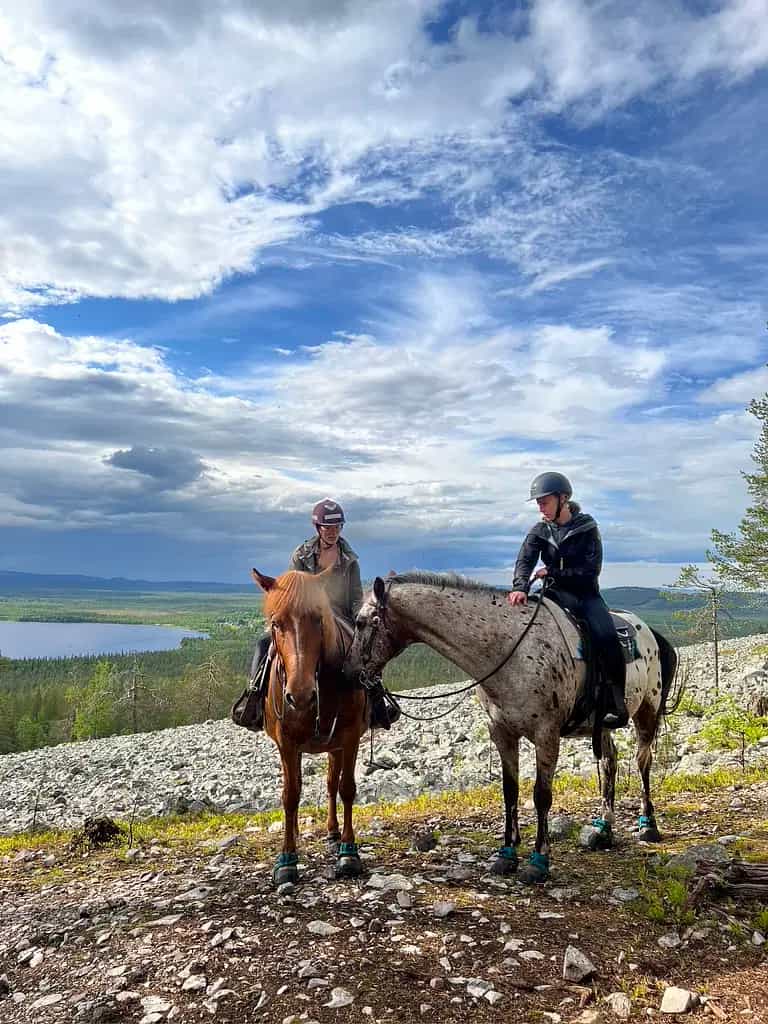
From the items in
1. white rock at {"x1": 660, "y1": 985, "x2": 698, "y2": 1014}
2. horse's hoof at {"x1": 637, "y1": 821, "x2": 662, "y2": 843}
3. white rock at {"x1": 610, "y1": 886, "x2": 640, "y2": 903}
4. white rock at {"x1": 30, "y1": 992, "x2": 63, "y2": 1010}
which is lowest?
white rock at {"x1": 30, "y1": 992, "x2": 63, "y2": 1010}

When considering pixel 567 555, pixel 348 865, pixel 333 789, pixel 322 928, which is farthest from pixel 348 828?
pixel 567 555

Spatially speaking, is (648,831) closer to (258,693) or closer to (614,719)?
(614,719)

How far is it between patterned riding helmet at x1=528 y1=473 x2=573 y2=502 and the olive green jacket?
2.22 metres

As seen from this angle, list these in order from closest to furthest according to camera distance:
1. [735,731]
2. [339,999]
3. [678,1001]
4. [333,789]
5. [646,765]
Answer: [678,1001] < [339,999] < [333,789] < [646,765] < [735,731]

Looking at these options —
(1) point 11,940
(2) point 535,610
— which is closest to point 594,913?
(2) point 535,610

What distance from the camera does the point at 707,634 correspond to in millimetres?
26469

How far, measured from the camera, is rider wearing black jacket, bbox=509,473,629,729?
7074mm

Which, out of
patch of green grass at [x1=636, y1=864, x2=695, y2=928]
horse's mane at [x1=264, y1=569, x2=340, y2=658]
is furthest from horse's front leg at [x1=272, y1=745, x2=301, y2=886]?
patch of green grass at [x1=636, y1=864, x2=695, y2=928]

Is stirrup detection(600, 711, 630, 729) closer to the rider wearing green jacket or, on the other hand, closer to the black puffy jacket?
the black puffy jacket

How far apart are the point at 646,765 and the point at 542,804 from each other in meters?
2.34

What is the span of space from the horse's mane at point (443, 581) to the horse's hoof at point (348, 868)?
2.82 m

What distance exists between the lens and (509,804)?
699cm

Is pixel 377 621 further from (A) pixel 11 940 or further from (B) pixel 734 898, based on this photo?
(A) pixel 11 940

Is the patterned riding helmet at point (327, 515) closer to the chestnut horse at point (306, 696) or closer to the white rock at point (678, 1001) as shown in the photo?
the chestnut horse at point (306, 696)
